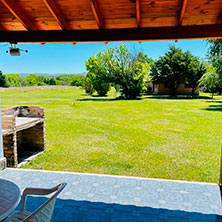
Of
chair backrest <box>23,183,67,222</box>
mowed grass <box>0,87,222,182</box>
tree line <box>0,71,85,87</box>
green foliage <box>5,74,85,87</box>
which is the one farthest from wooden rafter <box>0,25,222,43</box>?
green foliage <box>5,74,85,87</box>

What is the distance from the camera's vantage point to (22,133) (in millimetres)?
7086

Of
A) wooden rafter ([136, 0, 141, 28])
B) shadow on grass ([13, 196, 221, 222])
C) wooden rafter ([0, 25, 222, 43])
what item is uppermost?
wooden rafter ([136, 0, 141, 28])

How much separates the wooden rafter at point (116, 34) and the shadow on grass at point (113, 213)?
8.47 feet

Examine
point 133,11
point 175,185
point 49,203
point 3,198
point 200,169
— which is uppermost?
point 133,11

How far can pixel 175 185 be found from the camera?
408cm

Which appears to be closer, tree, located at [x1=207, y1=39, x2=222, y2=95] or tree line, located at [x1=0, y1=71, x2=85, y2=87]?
tree, located at [x1=207, y1=39, x2=222, y2=95]

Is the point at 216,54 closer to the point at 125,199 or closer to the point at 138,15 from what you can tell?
the point at 138,15

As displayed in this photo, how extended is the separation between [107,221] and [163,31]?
9.35 ft

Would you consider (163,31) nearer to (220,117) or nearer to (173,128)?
(173,128)

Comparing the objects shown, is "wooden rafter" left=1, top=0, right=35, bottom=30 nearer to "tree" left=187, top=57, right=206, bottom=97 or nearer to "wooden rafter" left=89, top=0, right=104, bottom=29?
"wooden rafter" left=89, top=0, right=104, bottom=29

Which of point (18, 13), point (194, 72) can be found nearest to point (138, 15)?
point (18, 13)

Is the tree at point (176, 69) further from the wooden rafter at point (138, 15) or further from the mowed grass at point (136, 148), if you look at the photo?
→ the wooden rafter at point (138, 15)

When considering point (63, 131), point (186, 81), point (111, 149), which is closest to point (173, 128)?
point (111, 149)

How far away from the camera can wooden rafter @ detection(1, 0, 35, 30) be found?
2.97m
